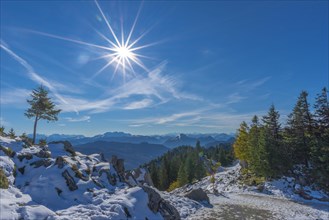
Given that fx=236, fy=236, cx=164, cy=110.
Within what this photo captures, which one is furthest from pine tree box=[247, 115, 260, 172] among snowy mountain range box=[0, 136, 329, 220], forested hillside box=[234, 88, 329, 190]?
snowy mountain range box=[0, 136, 329, 220]

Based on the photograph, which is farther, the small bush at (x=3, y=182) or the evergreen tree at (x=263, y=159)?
the evergreen tree at (x=263, y=159)

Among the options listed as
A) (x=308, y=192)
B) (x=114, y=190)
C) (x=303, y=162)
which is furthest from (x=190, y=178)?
(x=114, y=190)

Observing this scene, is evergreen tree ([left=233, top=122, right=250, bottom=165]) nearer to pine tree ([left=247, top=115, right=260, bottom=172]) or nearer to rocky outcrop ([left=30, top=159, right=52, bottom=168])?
pine tree ([left=247, top=115, right=260, bottom=172])

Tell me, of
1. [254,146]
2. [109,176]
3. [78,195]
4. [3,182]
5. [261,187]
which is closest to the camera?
[3,182]

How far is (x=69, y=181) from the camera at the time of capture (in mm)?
15469

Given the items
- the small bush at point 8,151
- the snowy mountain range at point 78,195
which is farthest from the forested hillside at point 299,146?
the small bush at point 8,151

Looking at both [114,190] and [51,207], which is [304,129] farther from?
[51,207]

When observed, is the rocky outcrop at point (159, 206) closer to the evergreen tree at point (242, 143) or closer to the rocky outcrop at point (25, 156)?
the rocky outcrop at point (25, 156)

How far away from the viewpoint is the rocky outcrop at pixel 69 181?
597 inches

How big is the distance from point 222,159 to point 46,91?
87.4 m

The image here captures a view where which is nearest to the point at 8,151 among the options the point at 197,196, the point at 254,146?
the point at 197,196

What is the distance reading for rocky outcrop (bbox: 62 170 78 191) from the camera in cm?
1516

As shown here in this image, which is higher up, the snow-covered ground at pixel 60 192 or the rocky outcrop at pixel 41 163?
the rocky outcrop at pixel 41 163

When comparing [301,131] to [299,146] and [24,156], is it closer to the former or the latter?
[299,146]
